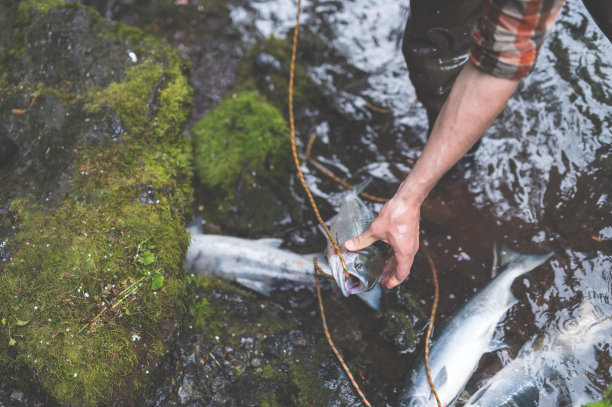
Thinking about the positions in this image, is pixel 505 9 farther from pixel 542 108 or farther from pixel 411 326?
pixel 542 108

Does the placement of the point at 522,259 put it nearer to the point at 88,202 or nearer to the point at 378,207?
the point at 378,207

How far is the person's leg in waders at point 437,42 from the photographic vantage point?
10.7 feet

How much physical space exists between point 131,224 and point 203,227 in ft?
3.89

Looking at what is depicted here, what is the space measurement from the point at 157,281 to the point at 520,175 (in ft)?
12.1

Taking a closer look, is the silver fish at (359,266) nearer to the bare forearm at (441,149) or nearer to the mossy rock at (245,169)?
the bare forearm at (441,149)

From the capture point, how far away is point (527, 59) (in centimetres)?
198

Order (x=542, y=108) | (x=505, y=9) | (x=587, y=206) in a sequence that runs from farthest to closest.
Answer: (x=542, y=108) < (x=587, y=206) < (x=505, y=9)

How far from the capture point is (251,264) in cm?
416

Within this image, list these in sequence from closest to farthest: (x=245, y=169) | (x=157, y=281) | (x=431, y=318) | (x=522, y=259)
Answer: (x=157, y=281) < (x=431, y=318) < (x=522, y=259) < (x=245, y=169)

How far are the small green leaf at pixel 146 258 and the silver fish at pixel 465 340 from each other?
2273mm

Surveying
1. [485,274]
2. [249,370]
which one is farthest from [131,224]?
[485,274]

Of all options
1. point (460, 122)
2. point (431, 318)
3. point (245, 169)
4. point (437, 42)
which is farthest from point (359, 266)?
point (245, 169)

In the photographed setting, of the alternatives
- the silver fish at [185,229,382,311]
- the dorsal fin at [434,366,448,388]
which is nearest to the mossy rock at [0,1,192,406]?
the silver fish at [185,229,382,311]

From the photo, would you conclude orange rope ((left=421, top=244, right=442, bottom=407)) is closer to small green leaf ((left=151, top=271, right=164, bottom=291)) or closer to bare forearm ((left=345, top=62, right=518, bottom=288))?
bare forearm ((left=345, top=62, right=518, bottom=288))
